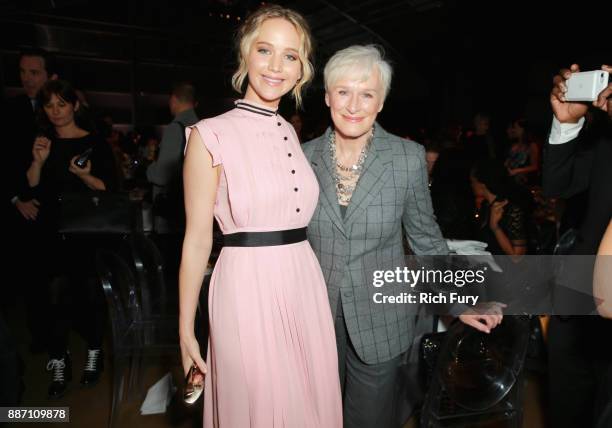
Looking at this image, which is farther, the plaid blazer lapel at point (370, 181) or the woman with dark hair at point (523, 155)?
the woman with dark hair at point (523, 155)

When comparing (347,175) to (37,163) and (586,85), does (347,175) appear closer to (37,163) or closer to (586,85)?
(586,85)

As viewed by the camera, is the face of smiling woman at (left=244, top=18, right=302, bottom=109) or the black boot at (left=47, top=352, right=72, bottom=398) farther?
the black boot at (left=47, top=352, right=72, bottom=398)

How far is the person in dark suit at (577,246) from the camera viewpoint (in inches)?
61.3

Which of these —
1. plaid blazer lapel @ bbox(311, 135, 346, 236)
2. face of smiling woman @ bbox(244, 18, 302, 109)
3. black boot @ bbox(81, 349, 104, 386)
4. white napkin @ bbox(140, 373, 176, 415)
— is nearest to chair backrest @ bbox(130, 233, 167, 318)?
white napkin @ bbox(140, 373, 176, 415)

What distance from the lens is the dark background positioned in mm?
7980

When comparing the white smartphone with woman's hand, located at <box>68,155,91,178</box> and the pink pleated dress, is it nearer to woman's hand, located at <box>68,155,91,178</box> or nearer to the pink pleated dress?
the pink pleated dress

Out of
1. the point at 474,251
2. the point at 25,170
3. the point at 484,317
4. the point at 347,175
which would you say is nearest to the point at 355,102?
the point at 347,175

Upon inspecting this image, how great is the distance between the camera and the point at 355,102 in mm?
1481

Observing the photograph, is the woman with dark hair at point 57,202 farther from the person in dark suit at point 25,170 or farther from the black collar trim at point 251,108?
the black collar trim at point 251,108

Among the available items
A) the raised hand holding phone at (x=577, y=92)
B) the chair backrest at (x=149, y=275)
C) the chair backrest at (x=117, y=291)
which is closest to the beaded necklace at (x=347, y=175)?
the raised hand holding phone at (x=577, y=92)

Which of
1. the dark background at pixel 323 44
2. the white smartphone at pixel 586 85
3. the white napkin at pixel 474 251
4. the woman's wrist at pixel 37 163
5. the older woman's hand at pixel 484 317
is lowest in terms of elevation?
the older woman's hand at pixel 484 317

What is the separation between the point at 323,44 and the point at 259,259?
10931 millimetres

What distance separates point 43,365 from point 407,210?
113 inches

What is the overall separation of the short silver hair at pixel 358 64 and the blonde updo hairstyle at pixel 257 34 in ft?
0.33
